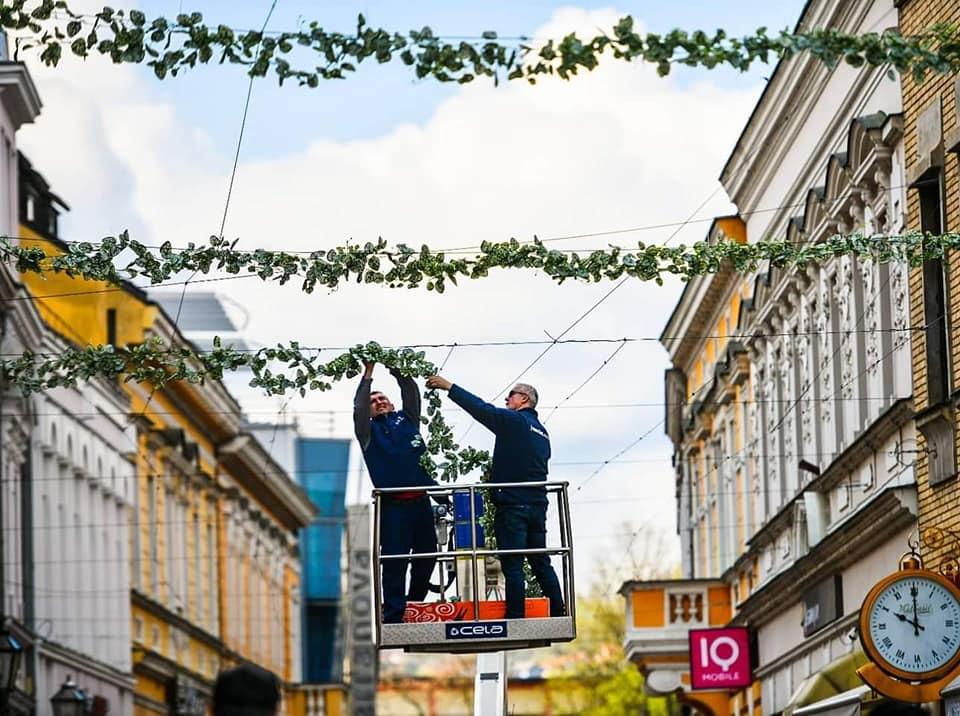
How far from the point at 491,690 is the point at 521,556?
6188mm

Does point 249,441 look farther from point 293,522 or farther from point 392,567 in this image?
point 392,567

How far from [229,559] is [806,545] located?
4344 cm

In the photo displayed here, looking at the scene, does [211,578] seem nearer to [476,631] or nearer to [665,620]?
[665,620]

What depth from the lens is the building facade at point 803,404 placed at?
2620cm

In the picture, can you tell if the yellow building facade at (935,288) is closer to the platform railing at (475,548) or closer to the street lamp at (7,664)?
the platform railing at (475,548)

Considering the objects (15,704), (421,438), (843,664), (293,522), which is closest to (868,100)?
(843,664)

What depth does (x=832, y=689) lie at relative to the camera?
28.4 meters

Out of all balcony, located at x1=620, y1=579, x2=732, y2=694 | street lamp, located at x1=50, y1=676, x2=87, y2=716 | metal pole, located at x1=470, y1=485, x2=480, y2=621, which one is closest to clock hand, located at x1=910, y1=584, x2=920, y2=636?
metal pole, located at x1=470, y1=485, x2=480, y2=621

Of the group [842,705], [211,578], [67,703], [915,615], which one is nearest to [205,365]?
[915,615]

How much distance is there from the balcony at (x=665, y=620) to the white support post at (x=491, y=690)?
696 inches

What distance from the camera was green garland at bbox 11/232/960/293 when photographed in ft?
55.9

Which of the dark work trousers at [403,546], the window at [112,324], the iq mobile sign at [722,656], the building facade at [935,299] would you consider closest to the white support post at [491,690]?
the building facade at [935,299]

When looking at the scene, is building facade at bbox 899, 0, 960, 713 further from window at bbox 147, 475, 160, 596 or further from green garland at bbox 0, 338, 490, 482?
window at bbox 147, 475, 160, 596

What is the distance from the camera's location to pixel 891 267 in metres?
25.9
